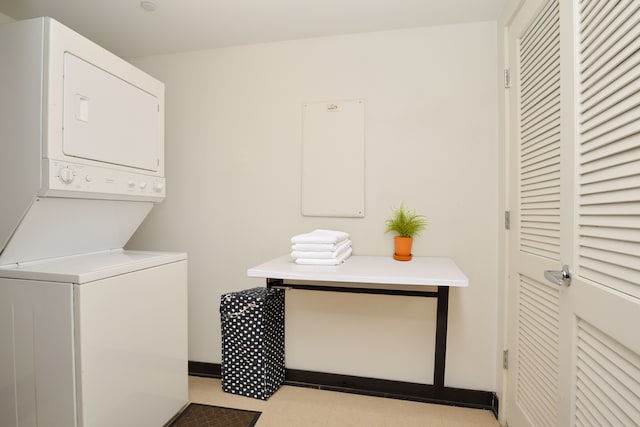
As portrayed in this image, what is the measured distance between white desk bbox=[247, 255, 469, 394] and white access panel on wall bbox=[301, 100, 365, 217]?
1.35ft

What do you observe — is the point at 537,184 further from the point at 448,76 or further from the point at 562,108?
the point at 448,76

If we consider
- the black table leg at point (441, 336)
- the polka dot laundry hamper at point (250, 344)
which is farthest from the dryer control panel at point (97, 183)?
the black table leg at point (441, 336)

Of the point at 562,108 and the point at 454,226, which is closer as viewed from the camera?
the point at 562,108

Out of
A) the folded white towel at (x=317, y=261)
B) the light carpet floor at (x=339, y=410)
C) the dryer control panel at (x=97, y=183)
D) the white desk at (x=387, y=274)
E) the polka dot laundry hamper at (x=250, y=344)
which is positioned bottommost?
the light carpet floor at (x=339, y=410)

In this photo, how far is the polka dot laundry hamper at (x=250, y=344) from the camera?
209cm

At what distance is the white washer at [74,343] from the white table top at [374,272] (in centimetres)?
66

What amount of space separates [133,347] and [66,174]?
89cm

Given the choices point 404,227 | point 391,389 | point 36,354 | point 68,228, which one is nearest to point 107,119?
point 68,228

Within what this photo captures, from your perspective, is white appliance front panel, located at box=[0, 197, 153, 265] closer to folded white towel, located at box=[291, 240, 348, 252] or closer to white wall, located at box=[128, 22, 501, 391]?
white wall, located at box=[128, 22, 501, 391]

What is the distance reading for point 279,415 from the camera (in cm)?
195

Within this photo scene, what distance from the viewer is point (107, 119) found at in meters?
1.66

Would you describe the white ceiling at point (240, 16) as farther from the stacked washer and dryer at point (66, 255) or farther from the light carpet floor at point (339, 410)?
the light carpet floor at point (339, 410)

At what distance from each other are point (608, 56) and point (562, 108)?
285 mm

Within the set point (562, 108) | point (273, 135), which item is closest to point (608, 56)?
point (562, 108)
